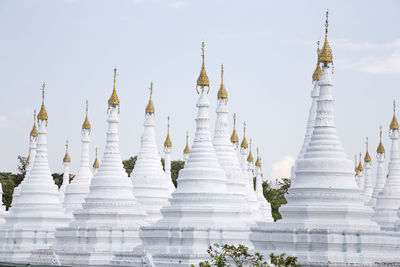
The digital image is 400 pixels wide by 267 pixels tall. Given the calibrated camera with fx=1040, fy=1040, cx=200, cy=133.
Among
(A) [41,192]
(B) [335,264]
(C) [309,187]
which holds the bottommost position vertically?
(B) [335,264]

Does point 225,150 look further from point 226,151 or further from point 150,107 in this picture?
point 150,107

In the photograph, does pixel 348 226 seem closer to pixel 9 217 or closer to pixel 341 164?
pixel 341 164

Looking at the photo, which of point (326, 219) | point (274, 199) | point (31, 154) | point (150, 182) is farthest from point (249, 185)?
point (274, 199)

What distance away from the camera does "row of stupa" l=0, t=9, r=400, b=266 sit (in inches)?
1585

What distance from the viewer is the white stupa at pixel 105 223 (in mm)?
53812

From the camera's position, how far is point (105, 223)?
5409cm

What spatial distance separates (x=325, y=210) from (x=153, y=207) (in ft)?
63.6

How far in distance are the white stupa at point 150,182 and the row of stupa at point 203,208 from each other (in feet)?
0.19

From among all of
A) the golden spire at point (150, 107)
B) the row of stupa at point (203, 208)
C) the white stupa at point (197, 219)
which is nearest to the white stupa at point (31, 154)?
the row of stupa at point (203, 208)

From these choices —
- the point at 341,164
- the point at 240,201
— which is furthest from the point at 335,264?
the point at 240,201

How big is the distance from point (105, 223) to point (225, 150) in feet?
24.5

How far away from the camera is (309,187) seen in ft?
134

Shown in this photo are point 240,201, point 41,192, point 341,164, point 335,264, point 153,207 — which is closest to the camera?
point 335,264

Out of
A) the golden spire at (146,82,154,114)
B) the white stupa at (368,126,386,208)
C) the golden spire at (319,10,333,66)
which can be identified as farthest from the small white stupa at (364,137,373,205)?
the golden spire at (319,10,333,66)
